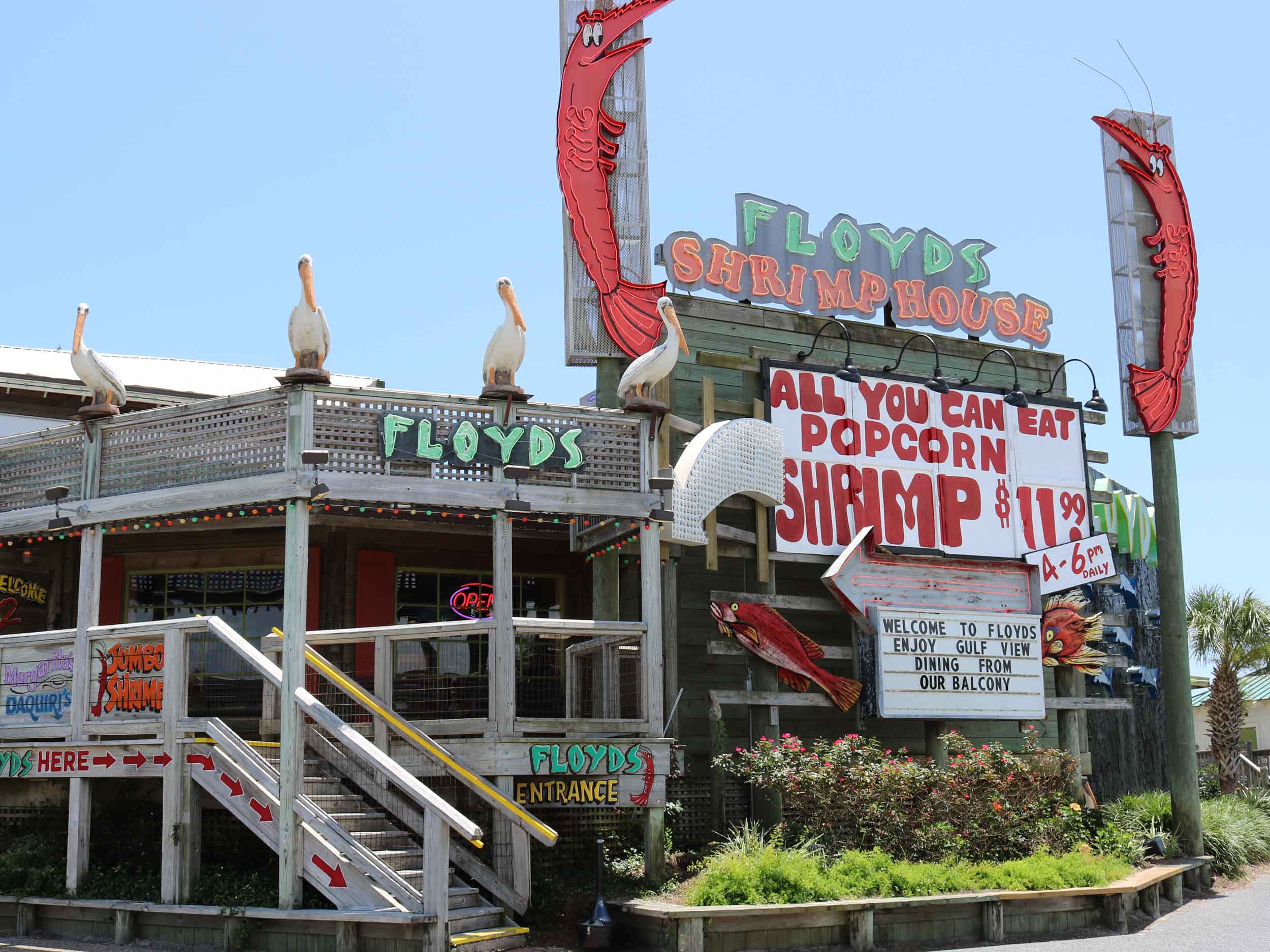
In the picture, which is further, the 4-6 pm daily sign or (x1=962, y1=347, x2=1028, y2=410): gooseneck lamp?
(x1=962, y1=347, x2=1028, y2=410): gooseneck lamp

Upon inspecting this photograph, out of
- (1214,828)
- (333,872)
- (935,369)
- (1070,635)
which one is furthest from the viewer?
(1070,635)

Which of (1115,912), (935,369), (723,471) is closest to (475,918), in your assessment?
(723,471)

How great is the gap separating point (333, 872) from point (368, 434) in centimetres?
401

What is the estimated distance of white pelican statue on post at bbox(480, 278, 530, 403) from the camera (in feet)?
45.5

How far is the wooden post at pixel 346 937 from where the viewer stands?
37.9 ft

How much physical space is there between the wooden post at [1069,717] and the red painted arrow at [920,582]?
1504 millimetres

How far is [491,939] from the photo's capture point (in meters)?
11.8

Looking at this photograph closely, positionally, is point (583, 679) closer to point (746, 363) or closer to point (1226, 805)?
point (746, 363)

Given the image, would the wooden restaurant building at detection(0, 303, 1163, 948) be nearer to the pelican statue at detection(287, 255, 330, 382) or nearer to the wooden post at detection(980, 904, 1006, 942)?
the pelican statue at detection(287, 255, 330, 382)

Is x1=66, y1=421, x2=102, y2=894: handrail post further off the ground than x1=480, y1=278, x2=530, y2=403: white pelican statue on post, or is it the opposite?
x1=480, y1=278, x2=530, y2=403: white pelican statue on post

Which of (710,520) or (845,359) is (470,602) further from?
(845,359)

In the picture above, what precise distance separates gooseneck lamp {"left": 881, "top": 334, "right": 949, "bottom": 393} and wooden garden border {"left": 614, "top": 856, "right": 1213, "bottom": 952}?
23.7 ft

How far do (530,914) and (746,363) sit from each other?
26.9ft

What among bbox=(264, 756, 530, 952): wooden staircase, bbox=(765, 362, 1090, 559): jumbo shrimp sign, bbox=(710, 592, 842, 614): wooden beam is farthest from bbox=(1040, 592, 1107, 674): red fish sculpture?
bbox=(264, 756, 530, 952): wooden staircase
